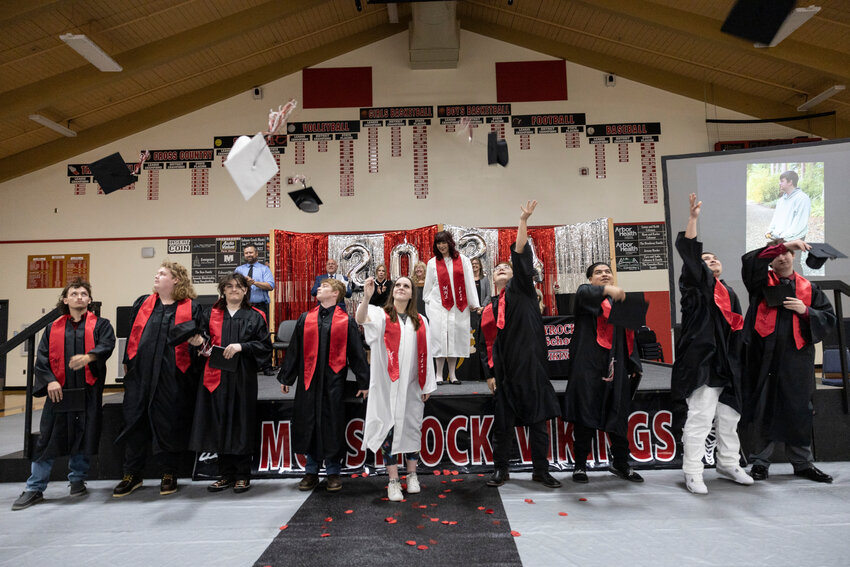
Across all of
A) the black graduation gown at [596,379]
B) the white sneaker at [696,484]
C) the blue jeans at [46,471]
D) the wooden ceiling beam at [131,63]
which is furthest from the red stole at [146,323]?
the wooden ceiling beam at [131,63]

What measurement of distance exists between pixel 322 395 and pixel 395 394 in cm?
58

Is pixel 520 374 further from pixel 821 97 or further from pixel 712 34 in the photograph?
pixel 821 97

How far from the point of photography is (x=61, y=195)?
30.7 ft

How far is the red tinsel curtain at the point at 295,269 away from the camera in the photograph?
8.25m

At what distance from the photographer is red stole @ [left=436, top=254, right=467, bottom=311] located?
484cm

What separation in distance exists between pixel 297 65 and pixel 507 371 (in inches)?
332

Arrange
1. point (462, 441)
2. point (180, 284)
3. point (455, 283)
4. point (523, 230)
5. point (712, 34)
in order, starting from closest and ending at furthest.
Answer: point (523, 230) < point (180, 284) < point (462, 441) < point (455, 283) < point (712, 34)

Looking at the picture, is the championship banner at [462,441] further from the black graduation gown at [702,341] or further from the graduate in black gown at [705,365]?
the black graduation gown at [702,341]

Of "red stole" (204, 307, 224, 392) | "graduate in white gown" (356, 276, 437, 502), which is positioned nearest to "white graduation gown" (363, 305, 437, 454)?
"graduate in white gown" (356, 276, 437, 502)

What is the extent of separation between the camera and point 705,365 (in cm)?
332

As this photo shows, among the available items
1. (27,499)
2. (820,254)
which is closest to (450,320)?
(820,254)

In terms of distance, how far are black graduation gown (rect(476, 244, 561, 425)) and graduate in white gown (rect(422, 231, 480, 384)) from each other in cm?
119

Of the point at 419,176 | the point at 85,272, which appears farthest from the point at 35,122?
the point at 419,176

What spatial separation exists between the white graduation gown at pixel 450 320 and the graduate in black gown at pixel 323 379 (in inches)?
52.5
